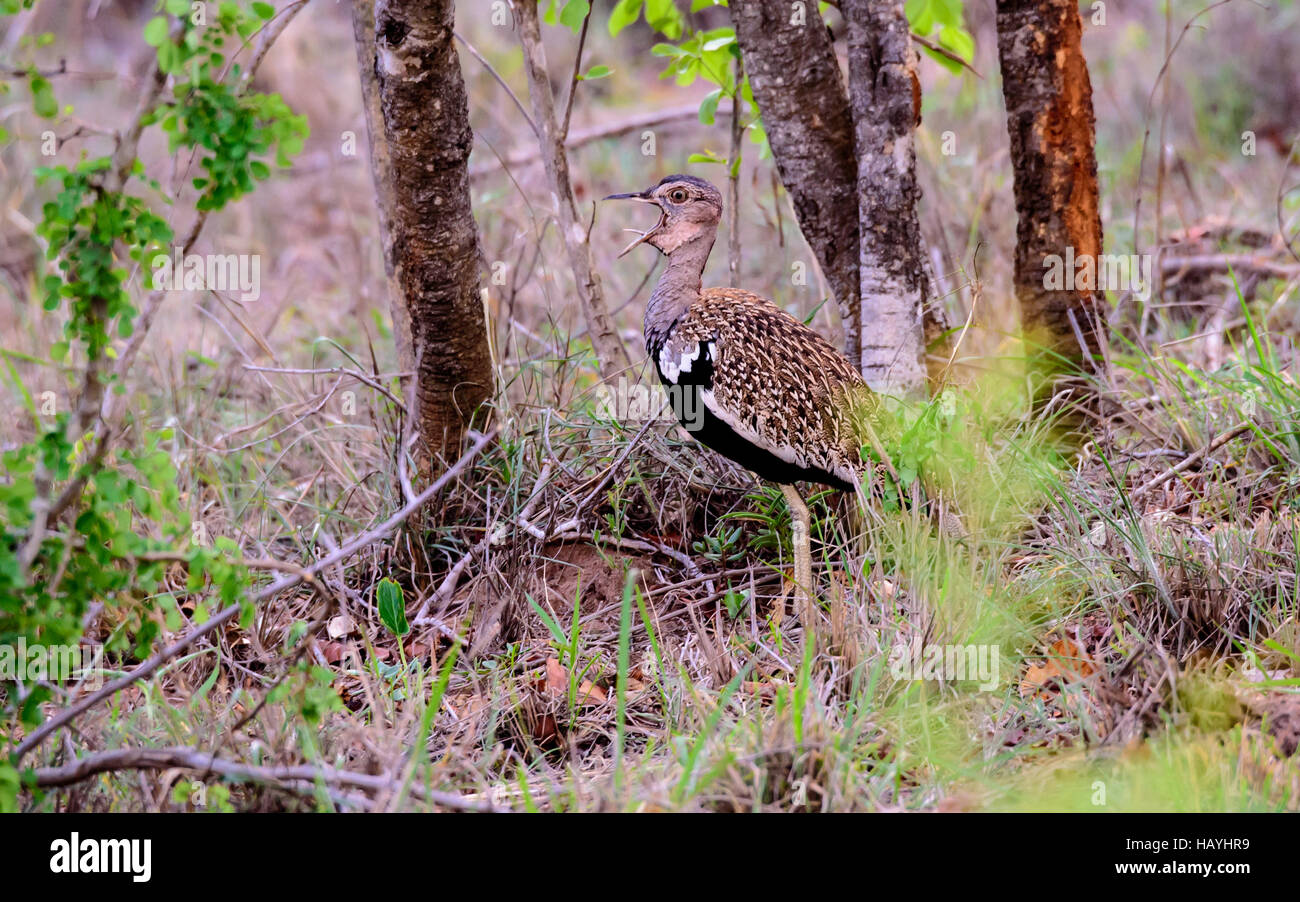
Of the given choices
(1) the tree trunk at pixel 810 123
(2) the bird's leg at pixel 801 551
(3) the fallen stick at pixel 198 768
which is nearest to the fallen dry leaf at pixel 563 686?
(2) the bird's leg at pixel 801 551

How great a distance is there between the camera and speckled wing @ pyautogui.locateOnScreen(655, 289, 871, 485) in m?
3.59

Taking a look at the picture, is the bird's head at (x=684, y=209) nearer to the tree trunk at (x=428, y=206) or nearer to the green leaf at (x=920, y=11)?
the tree trunk at (x=428, y=206)

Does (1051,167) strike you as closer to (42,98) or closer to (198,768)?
(42,98)

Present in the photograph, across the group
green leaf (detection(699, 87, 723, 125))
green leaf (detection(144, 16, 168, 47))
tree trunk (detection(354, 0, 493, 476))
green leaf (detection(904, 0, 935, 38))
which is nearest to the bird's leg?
tree trunk (detection(354, 0, 493, 476))

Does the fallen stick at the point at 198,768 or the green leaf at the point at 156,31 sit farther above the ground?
the green leaf at the point at 156,31

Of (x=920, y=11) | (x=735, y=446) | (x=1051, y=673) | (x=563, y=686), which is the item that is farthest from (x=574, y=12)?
(x=1051, y=673)

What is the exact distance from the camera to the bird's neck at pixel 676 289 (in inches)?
152

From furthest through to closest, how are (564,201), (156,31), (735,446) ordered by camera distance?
1. (564,201)
2. (735,446)
3. (156,31)

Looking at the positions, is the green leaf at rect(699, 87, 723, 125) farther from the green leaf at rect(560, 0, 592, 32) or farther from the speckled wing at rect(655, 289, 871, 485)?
the speckled wing at rect(655, 289, 871, 485)

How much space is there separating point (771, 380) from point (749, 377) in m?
0.08

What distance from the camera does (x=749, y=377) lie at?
12.0ft
